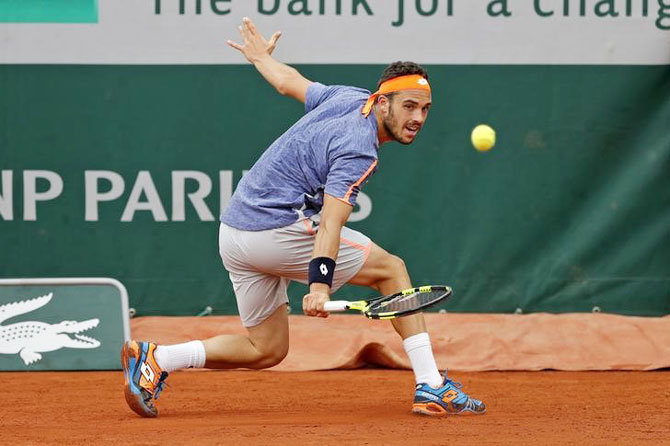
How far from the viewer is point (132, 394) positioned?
4613 mm

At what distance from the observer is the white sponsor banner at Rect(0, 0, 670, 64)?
22.8 ft

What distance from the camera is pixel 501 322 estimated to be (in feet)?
22.6

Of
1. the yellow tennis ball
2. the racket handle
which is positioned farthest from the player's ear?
the yellow tennis ball

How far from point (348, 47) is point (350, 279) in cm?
261

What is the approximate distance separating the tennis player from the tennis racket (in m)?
0.31

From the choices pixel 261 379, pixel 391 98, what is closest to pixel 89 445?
pixel 391 98

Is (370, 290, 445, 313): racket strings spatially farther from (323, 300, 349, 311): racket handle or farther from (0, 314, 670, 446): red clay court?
(0, 314, 670, 446): red clay court

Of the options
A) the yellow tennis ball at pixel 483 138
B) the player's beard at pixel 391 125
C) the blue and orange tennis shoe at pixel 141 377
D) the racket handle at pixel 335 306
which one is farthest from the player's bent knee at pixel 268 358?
the yellow tennis ball at pixel 483 138

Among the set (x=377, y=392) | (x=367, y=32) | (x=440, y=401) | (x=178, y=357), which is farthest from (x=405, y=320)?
(x=367, y=32)

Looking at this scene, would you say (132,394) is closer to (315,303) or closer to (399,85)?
(315,303)

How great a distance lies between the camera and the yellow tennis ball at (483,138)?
6.41 meters

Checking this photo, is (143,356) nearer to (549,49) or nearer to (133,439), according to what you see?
(133,439)

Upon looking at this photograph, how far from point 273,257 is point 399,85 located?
796 mm

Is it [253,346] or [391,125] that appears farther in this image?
[253,346]
